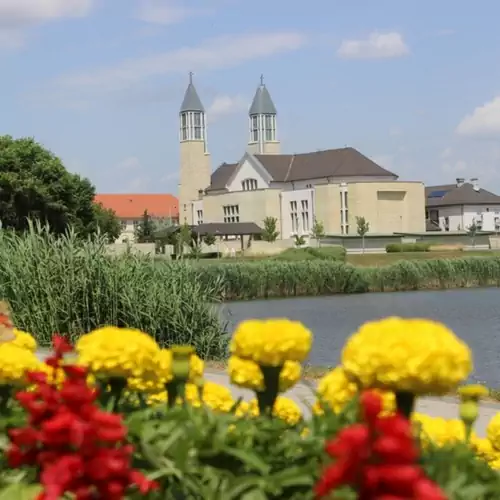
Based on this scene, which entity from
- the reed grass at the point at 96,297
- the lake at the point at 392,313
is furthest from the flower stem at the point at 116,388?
the lake at the point at 392,313

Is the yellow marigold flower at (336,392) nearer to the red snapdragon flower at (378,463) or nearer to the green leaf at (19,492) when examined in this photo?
the green leaf at (19,492)

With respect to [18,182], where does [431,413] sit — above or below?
below

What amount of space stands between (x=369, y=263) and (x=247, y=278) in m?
29.3

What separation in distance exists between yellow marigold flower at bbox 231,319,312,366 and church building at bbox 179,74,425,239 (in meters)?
93.8

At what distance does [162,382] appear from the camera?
118 inches

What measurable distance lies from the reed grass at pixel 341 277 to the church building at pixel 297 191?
49215 millimetres

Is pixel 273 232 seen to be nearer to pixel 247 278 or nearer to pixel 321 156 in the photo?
pixel 321 156

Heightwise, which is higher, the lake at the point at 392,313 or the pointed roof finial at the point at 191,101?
the pointed roof finial at the point at 191,101

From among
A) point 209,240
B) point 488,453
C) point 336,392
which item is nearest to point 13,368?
point 336,392

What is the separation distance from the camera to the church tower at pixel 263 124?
124m

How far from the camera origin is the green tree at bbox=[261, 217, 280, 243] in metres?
93.1

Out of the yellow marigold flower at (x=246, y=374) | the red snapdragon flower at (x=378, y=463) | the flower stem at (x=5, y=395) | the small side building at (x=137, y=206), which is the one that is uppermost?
the small side building at (x=137, y=206)

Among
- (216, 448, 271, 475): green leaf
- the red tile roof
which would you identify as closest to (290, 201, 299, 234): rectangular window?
the red tile roof


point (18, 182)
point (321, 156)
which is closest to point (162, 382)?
point (18, 182)
